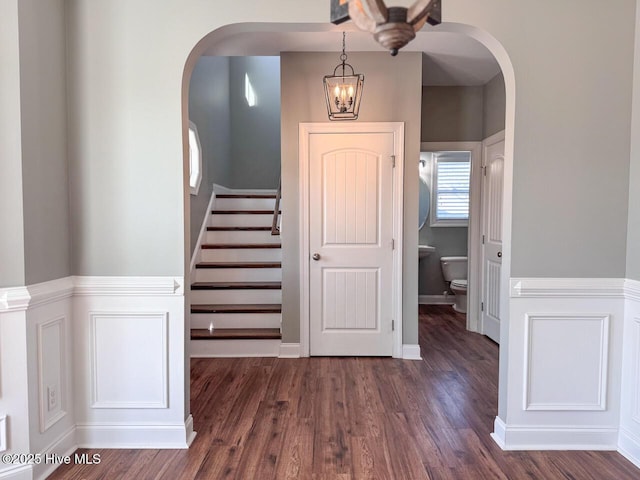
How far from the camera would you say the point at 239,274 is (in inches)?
165

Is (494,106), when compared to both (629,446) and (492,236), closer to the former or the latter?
(492,236)

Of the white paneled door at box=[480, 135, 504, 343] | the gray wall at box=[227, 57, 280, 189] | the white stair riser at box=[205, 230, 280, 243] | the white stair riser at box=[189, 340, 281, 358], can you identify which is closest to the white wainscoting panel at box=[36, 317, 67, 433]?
the white stair riser at box=[189, 340, 281, 358]

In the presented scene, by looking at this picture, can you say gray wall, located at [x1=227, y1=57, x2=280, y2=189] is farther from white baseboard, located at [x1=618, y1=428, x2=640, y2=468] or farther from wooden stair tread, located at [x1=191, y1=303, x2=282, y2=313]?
white baseboard, located at [x1=618, y1=428, x2=640, y2=468]

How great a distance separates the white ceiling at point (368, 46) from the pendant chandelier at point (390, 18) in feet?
6.90

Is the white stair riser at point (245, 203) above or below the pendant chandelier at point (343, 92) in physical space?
below

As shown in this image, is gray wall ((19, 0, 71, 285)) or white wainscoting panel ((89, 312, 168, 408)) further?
white wainscoting panel ((89, 312, 168, 408))

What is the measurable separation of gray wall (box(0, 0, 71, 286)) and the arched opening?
0.63 metres

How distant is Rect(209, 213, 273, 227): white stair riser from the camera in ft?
16.3

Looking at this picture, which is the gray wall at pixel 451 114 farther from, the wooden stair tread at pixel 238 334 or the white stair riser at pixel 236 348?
the white stair riser at pixel 236 348

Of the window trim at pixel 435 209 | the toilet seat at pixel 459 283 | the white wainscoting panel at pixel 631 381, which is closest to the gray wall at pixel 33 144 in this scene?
the white wainscoting panel at pixel 631 381

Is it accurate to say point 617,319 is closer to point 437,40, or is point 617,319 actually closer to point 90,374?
point 437,40

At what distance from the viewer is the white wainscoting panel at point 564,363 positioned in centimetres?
Answer: 220

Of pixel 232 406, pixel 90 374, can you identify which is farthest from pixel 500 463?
pixel 90 374

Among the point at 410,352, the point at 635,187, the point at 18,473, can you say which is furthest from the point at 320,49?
the point at 18,473
